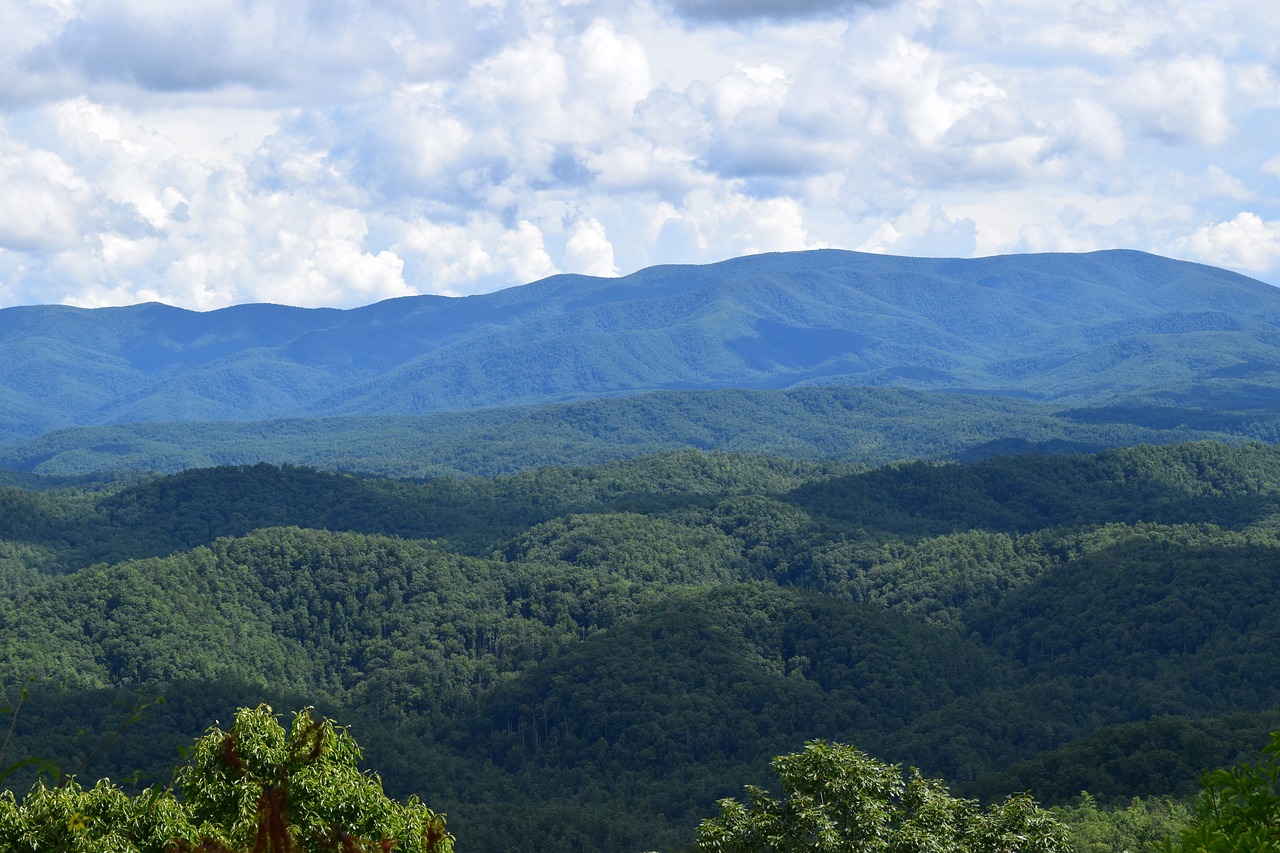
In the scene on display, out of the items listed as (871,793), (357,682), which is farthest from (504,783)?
(871,793)

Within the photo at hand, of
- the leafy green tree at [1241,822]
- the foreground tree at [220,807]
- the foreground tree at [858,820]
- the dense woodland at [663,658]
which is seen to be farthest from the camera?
the dense woodland at [663,658]

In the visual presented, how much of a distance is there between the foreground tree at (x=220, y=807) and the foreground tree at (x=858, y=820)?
7.66 meters

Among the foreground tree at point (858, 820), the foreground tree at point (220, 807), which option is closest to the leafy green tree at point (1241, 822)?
the foreground tree at point (858, 820)

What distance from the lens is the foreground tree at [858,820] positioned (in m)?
27.2

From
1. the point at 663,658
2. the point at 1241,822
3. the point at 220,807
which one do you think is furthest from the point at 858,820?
the point at 663,658

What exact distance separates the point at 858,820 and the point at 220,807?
12477mm

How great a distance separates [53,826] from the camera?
2314 centimetres

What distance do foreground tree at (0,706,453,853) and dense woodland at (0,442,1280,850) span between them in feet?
178

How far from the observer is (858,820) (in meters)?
27.4

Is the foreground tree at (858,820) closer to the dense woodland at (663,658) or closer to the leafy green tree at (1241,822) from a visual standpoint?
the leafy green tree at (1241,822)

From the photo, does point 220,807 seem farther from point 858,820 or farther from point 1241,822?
point 1241,822

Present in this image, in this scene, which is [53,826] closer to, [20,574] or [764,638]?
[764,638]

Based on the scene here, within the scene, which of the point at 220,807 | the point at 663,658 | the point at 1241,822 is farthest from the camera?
the point at 663,658

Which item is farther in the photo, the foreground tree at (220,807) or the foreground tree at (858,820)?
the foreground tree at (858,820)
